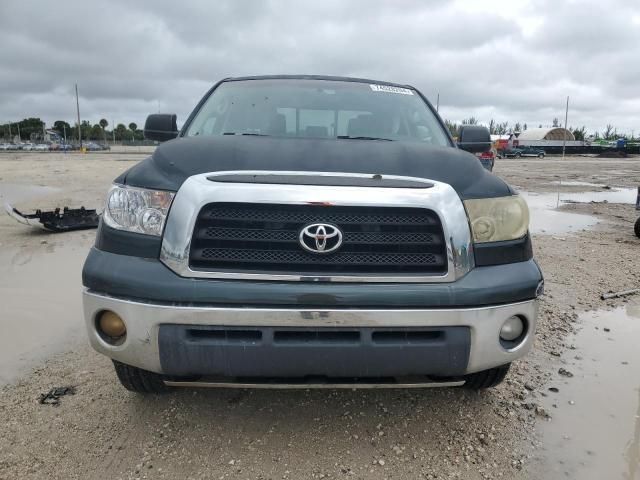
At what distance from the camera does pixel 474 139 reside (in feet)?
12.4

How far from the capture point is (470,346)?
6.96ft

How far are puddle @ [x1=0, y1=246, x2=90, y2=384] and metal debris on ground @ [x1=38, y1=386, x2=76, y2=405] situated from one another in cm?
34

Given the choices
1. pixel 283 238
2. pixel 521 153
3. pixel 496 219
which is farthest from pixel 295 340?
pixel 521 153

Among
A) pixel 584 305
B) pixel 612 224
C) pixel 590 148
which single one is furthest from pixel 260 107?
pixel 590 148

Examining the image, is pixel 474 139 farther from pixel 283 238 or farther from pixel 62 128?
pixel 62 128

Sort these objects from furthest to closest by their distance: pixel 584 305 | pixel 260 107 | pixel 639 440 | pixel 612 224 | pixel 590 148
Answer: pixel 590 148
pixel 612 224
pixel 584 305
pixel 260 107
pixel 639 440

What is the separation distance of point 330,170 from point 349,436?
130cm

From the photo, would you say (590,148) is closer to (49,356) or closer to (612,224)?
(612,224)

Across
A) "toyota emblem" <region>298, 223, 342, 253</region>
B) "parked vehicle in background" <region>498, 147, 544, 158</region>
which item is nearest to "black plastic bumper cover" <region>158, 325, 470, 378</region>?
"toyota emblem" <region>298, 223, 342, 253</region>

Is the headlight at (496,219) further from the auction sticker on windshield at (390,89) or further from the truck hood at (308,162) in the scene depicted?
the auction sticker on windshield at (390,89)

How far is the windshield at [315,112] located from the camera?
3352mm

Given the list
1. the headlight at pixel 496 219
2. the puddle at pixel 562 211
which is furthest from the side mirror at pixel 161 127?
the puddle at pixel 562 211

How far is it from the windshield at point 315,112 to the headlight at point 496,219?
1026 millimetres

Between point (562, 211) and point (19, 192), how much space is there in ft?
39.6
